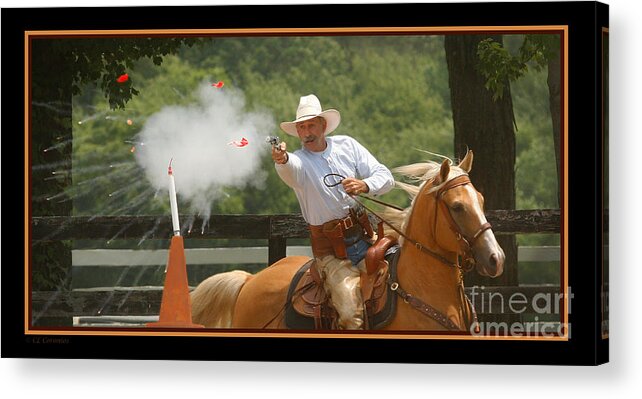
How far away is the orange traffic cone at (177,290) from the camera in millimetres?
10102

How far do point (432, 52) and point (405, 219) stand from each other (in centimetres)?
117

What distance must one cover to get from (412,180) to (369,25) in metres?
1.09

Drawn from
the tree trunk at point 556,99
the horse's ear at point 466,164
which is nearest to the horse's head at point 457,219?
the horse's ear at point 466,164

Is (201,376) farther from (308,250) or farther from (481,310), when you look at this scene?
(481,310)

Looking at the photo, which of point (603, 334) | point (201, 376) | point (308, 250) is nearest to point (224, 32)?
point (308, 250)

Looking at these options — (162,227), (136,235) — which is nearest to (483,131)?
(162,227)

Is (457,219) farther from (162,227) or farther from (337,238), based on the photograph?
(162,227)

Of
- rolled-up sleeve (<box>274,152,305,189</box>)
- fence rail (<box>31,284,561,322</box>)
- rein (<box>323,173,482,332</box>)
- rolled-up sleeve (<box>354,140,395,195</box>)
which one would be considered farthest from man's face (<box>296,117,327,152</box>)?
fence rail (<box>31,284,561,322</box>)

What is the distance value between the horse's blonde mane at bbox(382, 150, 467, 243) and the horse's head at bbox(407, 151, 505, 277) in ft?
0.15

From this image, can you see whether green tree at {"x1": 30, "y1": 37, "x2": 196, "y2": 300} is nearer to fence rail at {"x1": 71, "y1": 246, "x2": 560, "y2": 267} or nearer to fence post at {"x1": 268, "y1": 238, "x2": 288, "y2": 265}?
fence rail at {"x1": 71, "y1": 246, "x2": 560, "y2": 267}

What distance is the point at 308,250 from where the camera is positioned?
10.0 meters

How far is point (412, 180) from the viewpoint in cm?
977

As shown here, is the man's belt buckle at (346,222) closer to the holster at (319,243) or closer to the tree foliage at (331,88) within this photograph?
the holster at (319,243)

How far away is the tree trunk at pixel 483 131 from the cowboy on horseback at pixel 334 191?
2.03ft
